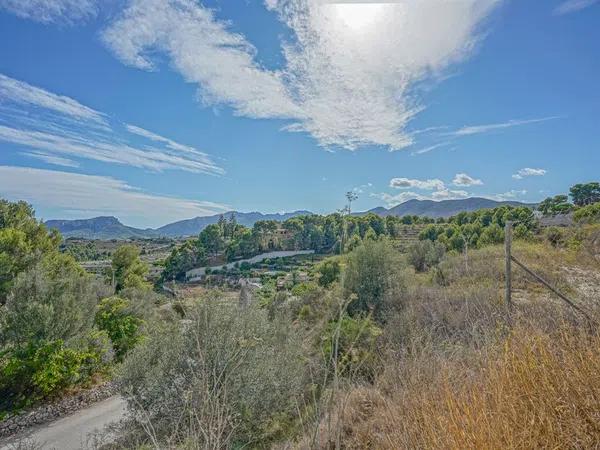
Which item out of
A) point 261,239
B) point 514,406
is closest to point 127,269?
point 514,406

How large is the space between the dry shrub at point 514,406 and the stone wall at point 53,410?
342 inches

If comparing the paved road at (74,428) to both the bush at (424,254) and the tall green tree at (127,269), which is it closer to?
the tall green tree at (127,269)

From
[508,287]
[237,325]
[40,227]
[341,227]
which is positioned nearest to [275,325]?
[237,325]

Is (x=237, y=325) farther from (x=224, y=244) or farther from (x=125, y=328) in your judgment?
(x=224, y=244)

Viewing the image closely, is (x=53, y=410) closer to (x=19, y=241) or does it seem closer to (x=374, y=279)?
(x=19, y=241)

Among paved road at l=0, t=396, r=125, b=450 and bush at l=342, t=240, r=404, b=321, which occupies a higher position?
bush at l=342, t=240, r=404, b=321

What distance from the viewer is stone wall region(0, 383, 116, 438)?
23.2 ft

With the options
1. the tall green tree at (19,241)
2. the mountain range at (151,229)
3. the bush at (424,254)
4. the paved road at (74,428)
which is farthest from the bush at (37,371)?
the mountain range at (151,229)

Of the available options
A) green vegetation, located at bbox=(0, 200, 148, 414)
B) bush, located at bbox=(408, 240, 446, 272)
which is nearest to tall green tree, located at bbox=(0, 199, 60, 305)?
green vegetation, located at bbox=(0, 200, 148, 414)

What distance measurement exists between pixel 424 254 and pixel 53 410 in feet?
51.8

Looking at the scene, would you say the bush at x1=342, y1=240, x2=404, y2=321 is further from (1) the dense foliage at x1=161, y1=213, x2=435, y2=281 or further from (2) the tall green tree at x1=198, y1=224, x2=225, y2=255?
(2) the tall green tree at x1=198, y1=224, x2=225, y2=255

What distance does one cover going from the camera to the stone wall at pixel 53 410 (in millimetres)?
7066

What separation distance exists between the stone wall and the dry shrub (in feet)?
28.5

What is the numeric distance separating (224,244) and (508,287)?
3817cm
